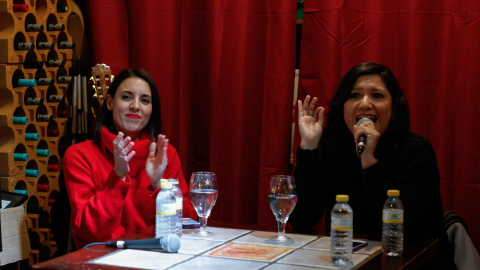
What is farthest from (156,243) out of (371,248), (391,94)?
(391,94)

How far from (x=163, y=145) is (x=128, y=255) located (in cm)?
53

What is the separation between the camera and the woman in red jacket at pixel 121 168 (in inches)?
81.0

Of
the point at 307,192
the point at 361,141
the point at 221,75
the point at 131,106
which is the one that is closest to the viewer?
the point at 361,141

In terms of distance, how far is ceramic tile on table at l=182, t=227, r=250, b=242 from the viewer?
5.87 feet

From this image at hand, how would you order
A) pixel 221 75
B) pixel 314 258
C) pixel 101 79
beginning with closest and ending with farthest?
pixel 314 258, pixel 101 79, pixel 221 75

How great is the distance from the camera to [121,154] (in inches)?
78.5

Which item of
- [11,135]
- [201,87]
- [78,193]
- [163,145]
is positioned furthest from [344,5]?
[11,135]

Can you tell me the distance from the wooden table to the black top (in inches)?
7.1

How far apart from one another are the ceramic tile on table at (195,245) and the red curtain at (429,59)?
1213 mm

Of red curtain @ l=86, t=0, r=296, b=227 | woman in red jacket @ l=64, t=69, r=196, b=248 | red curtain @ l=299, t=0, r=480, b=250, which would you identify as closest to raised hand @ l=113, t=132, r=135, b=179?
woman in red jacket @ l=64, t=69, r=196, b=248

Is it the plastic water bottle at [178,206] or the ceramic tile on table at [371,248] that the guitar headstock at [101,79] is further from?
the ceramic tile on table at [371,248]

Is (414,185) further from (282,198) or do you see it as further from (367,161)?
(282,198)

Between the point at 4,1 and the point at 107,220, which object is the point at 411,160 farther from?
the point at 4,1

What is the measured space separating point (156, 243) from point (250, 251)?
0.83 feet
